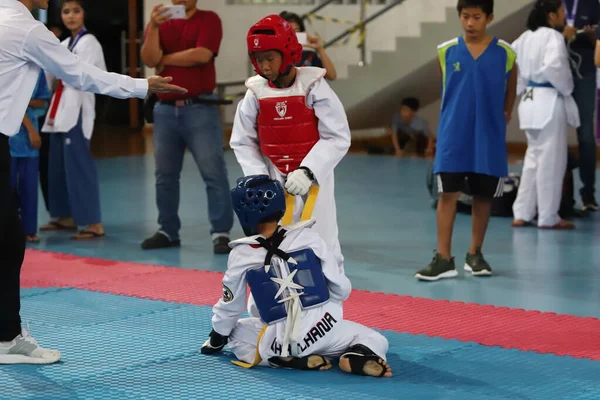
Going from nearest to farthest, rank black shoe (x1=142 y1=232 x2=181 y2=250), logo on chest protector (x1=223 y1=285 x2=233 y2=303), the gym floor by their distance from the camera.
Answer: the gym floor
logo on chest protector (x1=223 y1=285 x2=233 y2=303)
black shoe (x1=142 y1=232 x2=181 y2=250)

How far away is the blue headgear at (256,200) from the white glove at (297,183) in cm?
21

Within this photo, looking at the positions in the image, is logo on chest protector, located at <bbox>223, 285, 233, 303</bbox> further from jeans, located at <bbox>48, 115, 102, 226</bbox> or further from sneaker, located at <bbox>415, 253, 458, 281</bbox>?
jeans, located at <bbox>48, 115, 102, 226</bbox>

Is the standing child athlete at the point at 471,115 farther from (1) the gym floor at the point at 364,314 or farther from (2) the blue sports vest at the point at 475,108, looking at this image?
(1) the gym floor at the point at 364,314

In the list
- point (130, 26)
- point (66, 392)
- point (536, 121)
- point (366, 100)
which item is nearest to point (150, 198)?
point (536, 121)

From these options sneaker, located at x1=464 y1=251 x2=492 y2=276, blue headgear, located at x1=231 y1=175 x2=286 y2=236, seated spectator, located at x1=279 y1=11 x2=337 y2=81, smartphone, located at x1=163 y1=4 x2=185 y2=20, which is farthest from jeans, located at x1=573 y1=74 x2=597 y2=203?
blue headgear, located at x1=231 y1=175 x2=286 y2=236

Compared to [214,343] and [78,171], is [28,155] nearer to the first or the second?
[78,171]

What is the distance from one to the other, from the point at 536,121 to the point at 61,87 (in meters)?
3.63

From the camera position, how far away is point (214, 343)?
428 centimetres

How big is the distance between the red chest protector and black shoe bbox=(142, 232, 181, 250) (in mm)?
2673

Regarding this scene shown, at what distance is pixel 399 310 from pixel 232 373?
1.40 m

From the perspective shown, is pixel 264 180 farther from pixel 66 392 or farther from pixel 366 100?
pixel 366 100

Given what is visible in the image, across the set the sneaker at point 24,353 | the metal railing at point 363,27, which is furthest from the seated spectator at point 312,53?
the metal railing at point 363,27

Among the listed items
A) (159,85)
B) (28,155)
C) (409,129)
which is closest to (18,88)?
(159,85)

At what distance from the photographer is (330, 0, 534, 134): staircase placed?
12555mm
